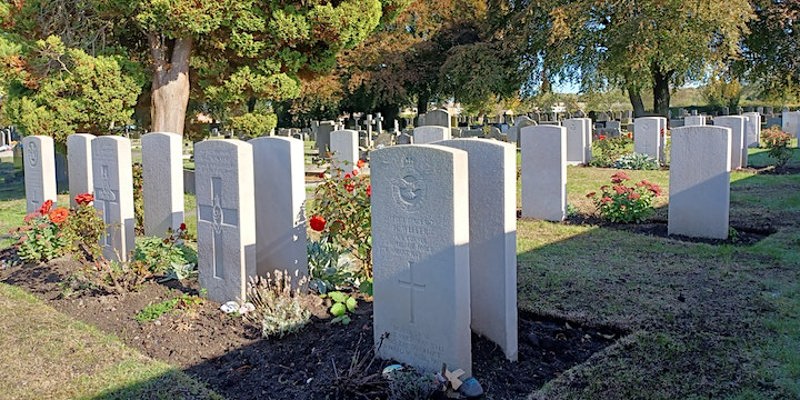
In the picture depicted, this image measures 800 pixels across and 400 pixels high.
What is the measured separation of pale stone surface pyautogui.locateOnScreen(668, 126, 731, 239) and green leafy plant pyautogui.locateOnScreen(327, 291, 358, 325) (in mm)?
4894

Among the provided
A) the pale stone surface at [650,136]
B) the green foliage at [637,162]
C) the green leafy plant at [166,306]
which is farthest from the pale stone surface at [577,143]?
the green leafy plant at [166,306]

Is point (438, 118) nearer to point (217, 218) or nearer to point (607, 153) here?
point (607, 153)

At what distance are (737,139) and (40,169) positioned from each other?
14206 mm

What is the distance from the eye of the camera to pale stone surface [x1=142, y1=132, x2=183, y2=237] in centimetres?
762

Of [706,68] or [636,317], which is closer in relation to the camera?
[636,317]

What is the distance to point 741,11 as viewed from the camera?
23.7 m

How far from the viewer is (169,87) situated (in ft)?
43.8

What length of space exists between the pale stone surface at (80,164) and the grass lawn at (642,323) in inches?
73.0

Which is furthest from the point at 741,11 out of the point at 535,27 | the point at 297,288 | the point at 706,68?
the point at 297,288

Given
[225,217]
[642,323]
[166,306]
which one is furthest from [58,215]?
[642,323]

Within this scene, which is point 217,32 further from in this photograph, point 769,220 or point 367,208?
point 769,220

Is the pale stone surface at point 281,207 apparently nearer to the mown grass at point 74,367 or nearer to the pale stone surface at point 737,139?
the mown grass at point 74,367

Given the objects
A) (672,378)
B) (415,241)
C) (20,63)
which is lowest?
(672,378)

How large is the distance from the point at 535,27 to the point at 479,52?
2.82m
